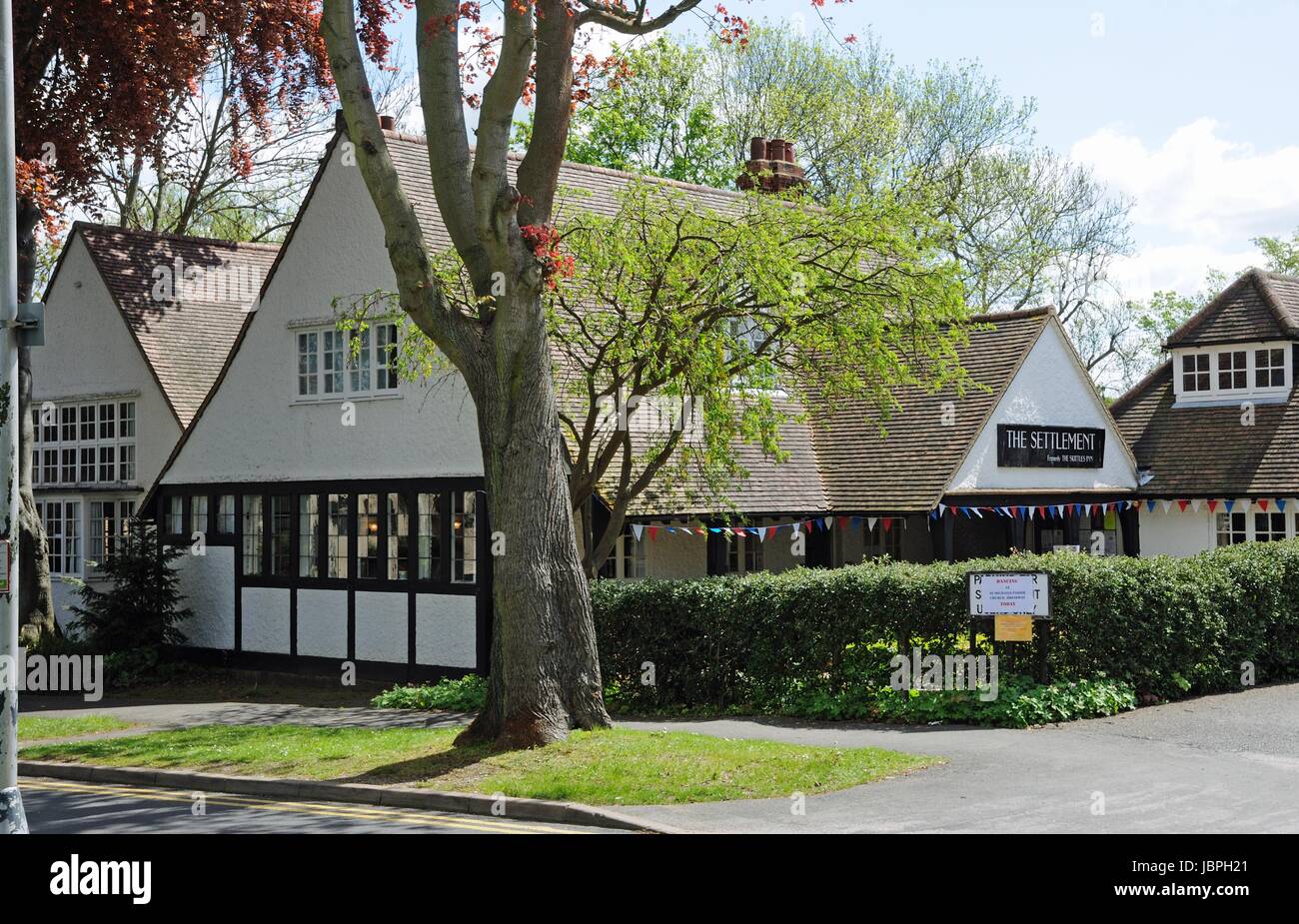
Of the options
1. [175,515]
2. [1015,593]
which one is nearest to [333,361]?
[175,515]

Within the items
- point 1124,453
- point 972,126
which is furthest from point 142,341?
point 972,126

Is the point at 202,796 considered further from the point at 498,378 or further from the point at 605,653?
the point at 605,653

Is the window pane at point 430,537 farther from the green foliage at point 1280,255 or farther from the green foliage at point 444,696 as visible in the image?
the green foliage at point 1280,255

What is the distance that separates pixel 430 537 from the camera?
22.1 metres

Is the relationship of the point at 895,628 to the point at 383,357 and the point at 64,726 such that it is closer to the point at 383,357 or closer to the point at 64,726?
the point at 383,357

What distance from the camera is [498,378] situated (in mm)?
14891

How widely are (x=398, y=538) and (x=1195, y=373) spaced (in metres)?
17.8

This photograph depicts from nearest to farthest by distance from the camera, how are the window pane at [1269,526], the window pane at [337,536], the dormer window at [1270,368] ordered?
the window pane at [337,536] → the window pane at [1269,526] → the dormer window at [1270,368]

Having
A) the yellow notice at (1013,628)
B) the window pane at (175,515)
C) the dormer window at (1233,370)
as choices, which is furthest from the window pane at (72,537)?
the dormer window at (1233,370)

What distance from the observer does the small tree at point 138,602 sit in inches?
1006

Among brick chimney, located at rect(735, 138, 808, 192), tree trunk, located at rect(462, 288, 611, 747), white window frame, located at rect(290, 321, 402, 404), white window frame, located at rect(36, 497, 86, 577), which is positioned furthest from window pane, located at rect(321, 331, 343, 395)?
tree trunk, located at rect(462, 288, 611, 747)

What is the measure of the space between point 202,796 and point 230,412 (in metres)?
13.2

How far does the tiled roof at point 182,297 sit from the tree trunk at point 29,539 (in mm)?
2658

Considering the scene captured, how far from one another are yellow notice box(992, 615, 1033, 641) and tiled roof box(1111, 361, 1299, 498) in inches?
501
